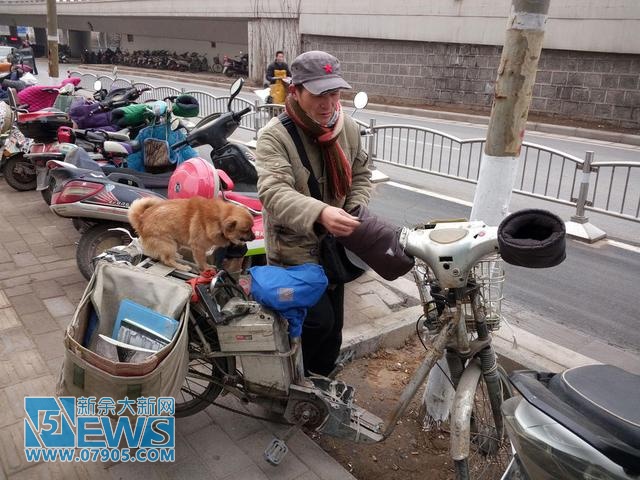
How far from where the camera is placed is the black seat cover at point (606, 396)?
1.45 metres

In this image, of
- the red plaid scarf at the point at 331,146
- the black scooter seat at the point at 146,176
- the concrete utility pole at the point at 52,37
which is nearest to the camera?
the red plaid scarf at the point at 331,146

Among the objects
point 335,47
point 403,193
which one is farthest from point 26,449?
point 335,47

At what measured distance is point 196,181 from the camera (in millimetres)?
4281

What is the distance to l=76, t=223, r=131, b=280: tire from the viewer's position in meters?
4.59

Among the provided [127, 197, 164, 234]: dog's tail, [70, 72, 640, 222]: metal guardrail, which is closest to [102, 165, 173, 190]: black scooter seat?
[127, 197, 164, 234]: dog's tail

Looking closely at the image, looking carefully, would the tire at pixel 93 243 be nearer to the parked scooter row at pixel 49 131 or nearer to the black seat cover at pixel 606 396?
the parked scooter row at pixel 49 131

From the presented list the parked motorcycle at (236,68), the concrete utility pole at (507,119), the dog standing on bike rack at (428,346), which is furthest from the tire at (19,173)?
the parked motorcycle at (236,68)

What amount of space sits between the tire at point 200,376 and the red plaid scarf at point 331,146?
35.3 inches

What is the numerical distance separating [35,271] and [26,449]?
2.62 meters

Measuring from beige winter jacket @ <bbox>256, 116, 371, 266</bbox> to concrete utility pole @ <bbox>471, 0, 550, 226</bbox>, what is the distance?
0.67m

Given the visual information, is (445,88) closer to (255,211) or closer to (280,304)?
(255,211)

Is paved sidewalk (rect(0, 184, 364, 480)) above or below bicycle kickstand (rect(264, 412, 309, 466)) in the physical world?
below

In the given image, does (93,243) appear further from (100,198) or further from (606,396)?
(606,396)

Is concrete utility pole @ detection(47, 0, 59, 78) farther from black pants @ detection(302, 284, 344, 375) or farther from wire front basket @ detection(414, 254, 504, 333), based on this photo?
wire front basket @ detection(414, 254, 504, 333)
